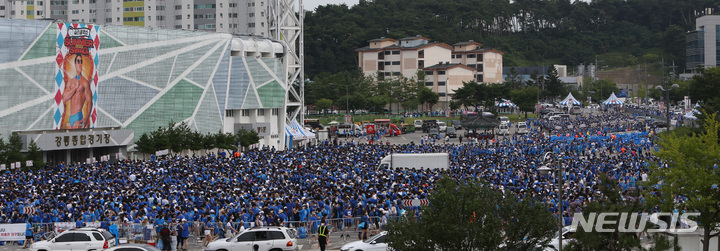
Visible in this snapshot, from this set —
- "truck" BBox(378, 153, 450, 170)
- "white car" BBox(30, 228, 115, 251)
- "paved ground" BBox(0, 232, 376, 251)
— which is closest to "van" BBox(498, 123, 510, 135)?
"truck" BBox(378, 153, 450, 170)

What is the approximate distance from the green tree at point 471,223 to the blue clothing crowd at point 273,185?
9.24ft

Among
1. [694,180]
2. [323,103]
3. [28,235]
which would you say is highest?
[323,103]

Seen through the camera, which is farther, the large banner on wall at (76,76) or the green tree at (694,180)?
the large banner on wall at (76,76)

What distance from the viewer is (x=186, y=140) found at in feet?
164

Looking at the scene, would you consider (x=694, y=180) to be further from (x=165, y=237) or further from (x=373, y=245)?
(x=165, y=237)

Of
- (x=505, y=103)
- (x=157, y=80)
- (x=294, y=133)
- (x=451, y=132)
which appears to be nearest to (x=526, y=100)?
(x=505, y=103)

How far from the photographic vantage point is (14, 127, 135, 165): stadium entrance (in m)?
43.7

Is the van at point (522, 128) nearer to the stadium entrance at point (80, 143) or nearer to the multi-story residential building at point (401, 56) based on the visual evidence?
the stadium entrance at point (80, 143)

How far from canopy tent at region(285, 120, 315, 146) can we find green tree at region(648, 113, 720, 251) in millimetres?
39290

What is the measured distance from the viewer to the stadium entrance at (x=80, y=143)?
143 feet

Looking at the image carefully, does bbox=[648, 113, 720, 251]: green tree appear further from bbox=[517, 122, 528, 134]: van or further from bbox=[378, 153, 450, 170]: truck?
bbox=[517, 122, 528, 134]: van

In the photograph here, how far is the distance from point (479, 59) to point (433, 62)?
7804 millimetres

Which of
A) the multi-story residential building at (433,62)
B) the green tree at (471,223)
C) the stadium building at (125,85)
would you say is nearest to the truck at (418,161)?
the stadium building at (125,85)

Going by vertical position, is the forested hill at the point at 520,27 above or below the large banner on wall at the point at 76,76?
above
